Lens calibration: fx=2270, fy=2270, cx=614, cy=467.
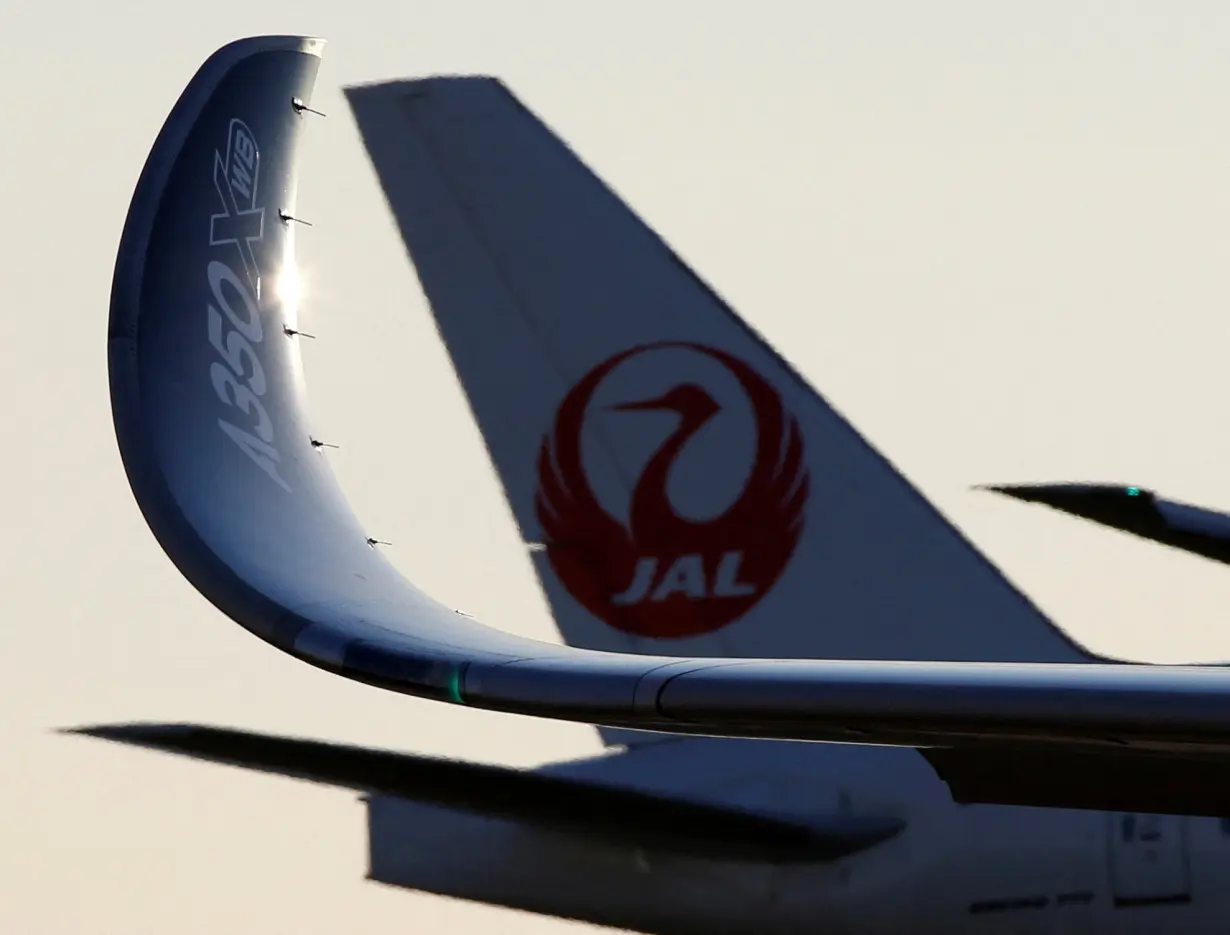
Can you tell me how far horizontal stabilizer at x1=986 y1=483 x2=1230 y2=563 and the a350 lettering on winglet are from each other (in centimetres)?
489

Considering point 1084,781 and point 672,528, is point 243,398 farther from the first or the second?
point 672,528

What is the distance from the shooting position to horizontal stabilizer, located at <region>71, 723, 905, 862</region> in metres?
8.92

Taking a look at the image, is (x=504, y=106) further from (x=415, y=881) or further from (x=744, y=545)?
(x=415, y=881)

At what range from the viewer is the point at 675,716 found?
682 centimetres

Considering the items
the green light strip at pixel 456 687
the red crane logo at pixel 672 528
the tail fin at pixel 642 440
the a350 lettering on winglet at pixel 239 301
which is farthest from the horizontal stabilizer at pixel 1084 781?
the red crane logo at pixel 672 528

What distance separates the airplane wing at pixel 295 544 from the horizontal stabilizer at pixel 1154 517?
222 centimetres

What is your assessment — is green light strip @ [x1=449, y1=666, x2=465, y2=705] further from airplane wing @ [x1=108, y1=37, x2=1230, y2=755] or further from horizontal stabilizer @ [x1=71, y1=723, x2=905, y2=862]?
horizontal stabilizer @ [x1=71, y1=723, x2=905, y2=862]

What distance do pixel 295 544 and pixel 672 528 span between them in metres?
6.77

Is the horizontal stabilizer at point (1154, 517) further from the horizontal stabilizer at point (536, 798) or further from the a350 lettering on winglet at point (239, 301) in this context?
the a350 lettering on winglet at point (239, 301)

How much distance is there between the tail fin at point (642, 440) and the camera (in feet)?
51.0

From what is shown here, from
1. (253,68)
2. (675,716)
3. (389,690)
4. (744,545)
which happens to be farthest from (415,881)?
(675,716)

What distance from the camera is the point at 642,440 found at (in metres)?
16.7

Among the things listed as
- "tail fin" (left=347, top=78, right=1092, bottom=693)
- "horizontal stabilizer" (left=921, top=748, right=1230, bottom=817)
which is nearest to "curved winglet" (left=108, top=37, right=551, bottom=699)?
"horizontal stabilizer" (left=921, top=748, right=1230, bottom=817)

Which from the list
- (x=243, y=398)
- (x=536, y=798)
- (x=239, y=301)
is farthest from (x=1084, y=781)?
(x=239, y=301)
